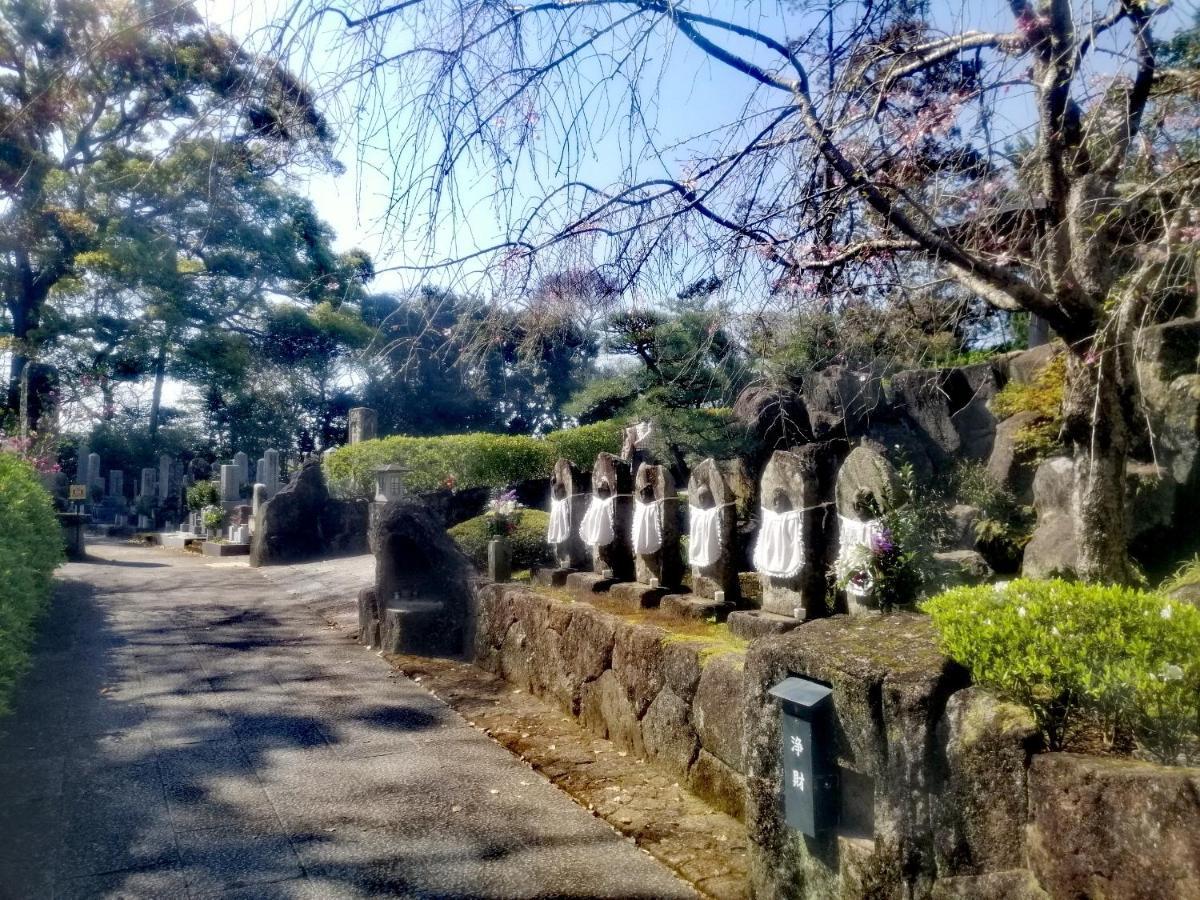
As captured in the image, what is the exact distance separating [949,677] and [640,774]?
8.98 ft

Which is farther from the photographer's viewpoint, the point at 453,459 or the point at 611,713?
the point at 453,459

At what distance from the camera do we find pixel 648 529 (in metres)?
6.99

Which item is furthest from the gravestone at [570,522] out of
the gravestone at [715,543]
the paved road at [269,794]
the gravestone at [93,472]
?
the gravestone at [93,472]

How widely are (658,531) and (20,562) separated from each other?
539 centimetres

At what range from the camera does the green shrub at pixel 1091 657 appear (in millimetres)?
2189

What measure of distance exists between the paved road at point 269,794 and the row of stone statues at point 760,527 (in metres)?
1.93

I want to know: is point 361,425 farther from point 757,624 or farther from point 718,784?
point 718,784

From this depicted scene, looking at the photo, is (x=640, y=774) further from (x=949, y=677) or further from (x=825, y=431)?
(x=825, y=431)

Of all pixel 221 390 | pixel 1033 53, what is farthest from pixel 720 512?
pixel 221 390

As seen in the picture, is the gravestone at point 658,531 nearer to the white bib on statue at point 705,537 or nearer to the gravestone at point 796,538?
Result: the white bib on statue at point 705,537

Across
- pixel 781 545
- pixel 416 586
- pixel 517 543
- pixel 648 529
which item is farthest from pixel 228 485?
pixel 781 545

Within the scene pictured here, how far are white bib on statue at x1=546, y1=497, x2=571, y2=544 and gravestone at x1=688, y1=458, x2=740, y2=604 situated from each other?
2.13m

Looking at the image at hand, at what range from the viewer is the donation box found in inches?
119

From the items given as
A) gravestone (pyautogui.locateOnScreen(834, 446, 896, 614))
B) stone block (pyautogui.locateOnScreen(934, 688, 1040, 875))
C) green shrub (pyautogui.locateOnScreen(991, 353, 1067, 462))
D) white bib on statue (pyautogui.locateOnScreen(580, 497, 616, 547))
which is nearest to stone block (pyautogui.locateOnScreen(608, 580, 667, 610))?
white bib on statue (pyautogui.locateOnScreen(580, 497, 616, 547))
